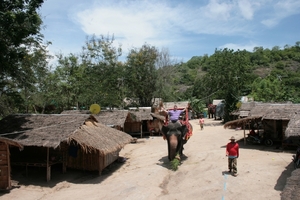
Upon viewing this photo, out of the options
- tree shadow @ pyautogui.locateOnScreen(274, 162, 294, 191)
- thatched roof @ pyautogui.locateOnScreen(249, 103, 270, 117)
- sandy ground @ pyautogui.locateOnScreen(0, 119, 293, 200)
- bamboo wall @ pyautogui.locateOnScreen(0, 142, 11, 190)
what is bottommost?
sandy ground @ pyautogui.locateOnScreen(0, 119, 293, 200)

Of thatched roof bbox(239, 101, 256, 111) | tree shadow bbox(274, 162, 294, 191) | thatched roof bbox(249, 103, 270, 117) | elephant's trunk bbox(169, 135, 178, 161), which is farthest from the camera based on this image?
thatched roof bbox(239, 101, 256, 111)

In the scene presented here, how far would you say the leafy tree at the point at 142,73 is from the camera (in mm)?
37312

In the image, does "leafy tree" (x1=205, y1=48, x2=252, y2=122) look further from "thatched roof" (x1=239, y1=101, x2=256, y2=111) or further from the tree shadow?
A: the tree shadow

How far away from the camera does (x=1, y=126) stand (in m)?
14.5

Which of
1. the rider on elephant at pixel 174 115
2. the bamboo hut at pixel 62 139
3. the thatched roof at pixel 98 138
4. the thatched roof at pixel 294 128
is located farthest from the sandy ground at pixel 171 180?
the rider on elephant at pixel 174 115

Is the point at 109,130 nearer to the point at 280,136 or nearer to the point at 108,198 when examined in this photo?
the point at 108,198

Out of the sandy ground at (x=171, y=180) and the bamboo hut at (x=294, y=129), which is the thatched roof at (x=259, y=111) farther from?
the bamboo hut at (x=294, y=129)

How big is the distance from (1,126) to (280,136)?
57.1ft

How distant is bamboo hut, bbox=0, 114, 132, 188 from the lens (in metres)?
12.5

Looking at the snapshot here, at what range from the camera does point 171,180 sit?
12289mm

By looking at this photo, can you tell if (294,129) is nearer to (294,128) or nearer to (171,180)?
(294,128)

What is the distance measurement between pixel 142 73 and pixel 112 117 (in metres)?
15.4

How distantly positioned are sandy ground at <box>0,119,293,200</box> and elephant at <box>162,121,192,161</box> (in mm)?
890

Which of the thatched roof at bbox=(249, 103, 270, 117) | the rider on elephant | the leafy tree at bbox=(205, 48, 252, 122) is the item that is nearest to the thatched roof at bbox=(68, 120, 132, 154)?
the rider on elephant
